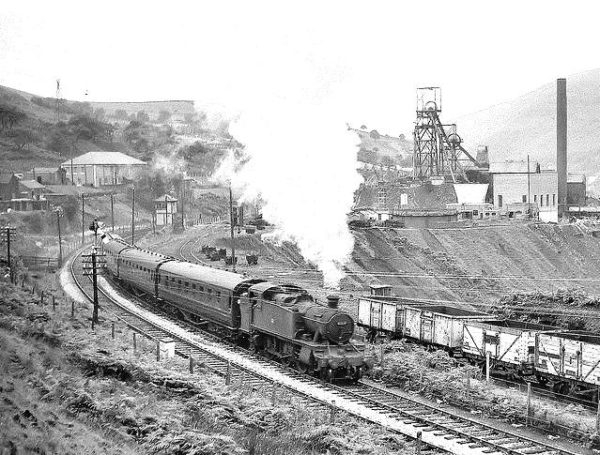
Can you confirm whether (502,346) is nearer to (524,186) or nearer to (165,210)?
(165,210)

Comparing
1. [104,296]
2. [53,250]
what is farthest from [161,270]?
[53,250]

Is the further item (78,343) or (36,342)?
(78,343)

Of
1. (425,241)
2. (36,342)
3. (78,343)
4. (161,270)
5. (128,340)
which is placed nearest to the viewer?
(36,342)

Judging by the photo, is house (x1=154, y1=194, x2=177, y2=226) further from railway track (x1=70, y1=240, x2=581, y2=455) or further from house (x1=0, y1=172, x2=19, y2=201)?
railway track (x1=70, y1=240, x2=581, y2=455)

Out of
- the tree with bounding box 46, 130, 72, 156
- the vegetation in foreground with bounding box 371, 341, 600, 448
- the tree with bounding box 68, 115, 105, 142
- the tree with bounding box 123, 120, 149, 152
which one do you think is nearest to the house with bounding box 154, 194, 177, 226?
the tree with bounding box 46, 130, 72, 156

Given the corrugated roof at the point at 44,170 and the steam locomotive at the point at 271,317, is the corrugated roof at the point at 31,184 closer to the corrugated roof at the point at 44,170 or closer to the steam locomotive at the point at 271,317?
the corrugated roof at the point at 44,170

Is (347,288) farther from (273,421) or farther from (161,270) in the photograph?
(273,421)

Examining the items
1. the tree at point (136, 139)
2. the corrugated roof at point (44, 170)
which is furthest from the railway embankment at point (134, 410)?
the tree at point (136, 139)
